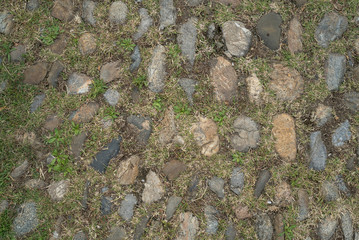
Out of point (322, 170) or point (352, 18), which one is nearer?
point (322, 170)

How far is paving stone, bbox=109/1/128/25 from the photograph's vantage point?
3082 millimetres

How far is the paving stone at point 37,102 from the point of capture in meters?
3.00

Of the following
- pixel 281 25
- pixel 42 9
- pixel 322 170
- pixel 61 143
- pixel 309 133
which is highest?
pixel 42 9

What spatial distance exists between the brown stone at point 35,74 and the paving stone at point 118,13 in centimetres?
74

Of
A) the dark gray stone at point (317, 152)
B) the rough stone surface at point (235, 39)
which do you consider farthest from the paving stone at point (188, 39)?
the dark gray stone at point (317, 152)

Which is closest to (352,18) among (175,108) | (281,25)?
(281,25)

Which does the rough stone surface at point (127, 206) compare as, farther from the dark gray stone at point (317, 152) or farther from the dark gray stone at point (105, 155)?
the dark gray stone at point (317, 152)

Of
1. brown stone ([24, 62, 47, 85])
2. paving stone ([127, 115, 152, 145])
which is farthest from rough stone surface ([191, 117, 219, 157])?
brown stone ([24, 62, 47, 85])

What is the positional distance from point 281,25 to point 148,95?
1351mm

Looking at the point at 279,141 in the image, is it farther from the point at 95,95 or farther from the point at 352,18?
the point at 95,95

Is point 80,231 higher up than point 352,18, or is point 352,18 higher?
point 352,18

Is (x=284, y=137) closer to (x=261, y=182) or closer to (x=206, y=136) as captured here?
(x=261, y=182)

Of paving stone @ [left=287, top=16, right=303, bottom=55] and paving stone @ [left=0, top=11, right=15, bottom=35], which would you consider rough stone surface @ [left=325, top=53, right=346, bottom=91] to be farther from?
paving stone @ [left=0, top=11, right=15, bottom=35]

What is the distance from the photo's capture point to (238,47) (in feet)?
10.0
